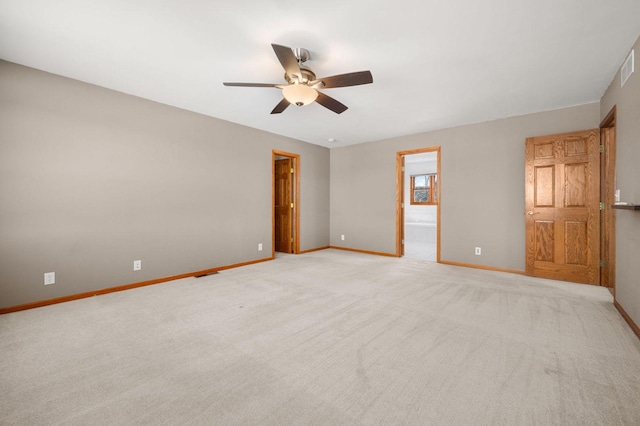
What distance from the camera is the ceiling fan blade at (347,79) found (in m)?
2.38

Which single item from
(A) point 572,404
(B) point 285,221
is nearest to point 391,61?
(A) point 572,404

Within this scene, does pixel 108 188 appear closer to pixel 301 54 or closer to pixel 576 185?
pixel 301 54

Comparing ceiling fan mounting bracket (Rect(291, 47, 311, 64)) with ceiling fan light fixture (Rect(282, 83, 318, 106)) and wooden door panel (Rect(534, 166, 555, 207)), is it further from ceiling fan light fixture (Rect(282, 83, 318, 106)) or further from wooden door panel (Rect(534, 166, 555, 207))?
wooden door panel (Rect(534, 166, 555, 207))

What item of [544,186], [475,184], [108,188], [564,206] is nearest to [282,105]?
[108,188]

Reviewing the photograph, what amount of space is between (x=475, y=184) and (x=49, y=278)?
619 cm

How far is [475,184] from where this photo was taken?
4750mm

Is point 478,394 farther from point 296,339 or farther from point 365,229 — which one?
point 365,229

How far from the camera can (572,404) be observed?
4.89 ft

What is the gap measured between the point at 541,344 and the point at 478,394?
3.28 ft

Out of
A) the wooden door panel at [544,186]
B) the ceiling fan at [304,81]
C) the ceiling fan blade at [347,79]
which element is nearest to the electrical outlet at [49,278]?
the ceiling fan at [304,81]

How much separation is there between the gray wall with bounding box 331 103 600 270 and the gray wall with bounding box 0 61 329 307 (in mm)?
2739

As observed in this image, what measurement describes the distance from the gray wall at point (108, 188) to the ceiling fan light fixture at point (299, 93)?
231 cm

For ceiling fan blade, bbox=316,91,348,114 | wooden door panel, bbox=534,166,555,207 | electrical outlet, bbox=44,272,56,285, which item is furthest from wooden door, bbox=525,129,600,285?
electrical outlet, bbox=44,272,56,285

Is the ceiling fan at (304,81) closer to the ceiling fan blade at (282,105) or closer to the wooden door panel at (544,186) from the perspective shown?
the ceiling fan blade at (282,105)
